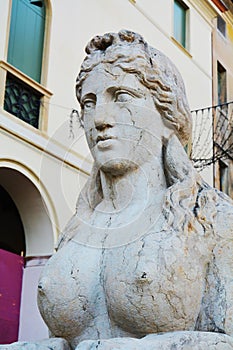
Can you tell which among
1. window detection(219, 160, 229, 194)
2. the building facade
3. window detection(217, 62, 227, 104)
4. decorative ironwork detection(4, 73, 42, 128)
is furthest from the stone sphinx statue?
window detection(217, 62, 227, 104)

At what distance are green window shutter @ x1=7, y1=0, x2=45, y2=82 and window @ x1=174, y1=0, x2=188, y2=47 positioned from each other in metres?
5.43

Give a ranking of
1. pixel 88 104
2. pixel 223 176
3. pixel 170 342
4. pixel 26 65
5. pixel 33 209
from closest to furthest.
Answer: pixel 170 342 → pixel 88 104 → pixel 33 209 → pixel 26 65 → pixel 223 176

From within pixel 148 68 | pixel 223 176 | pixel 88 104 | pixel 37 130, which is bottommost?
pixel 88 104

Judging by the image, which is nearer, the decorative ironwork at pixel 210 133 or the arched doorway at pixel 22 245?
the arched doorway at pixel 22 245

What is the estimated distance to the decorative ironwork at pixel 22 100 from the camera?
373 inches

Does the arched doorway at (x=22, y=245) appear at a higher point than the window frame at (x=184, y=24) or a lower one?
lower

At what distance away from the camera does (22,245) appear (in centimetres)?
1026

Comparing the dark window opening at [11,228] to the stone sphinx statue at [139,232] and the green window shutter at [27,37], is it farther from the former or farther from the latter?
the stone sphinx statue at [139,232]

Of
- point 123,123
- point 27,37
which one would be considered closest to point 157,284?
point 123,123

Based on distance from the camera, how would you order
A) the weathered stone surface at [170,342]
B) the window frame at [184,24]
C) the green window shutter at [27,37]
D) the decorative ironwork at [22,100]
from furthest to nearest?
the window frame at [184,24] < the green window shutter at [27,37] < the decorative ironwork at [22,100] < the weathered stone surface at [170,342]

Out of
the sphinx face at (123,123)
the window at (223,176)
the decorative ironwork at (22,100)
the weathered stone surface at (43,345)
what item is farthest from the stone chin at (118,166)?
the window at (223,176)

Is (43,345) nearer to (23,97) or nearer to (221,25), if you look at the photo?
(23,97)

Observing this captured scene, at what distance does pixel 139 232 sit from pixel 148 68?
→ 0.63 m

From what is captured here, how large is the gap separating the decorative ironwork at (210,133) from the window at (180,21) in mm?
1558
